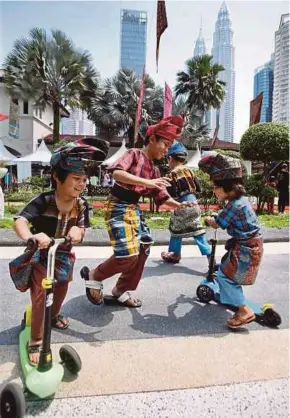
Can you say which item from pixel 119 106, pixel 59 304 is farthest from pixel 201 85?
pixel 59 304

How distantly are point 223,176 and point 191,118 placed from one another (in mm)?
25644

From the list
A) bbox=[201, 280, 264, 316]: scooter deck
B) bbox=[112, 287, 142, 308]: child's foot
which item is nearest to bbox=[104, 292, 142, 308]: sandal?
bbox=[112, 287, 142, 308]: child's foot

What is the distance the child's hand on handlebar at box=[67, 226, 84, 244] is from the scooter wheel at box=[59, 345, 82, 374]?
1.97 feet

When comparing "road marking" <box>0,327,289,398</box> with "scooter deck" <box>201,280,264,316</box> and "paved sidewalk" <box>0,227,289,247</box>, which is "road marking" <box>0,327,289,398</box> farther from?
"paved sidewalk" <box>0,227,289,247</box>

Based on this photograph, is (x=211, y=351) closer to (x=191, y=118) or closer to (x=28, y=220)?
(x=28, y=220)

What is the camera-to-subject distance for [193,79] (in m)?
27.4

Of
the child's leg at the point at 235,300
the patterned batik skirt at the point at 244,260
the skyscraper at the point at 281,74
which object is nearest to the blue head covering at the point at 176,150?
the patterned batik skirt at the point at 244,260

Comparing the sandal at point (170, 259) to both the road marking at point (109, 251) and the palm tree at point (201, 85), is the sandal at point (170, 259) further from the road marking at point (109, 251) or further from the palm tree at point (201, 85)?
the palm tree at point (201, 85)

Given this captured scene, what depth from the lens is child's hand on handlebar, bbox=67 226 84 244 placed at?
7.18ft

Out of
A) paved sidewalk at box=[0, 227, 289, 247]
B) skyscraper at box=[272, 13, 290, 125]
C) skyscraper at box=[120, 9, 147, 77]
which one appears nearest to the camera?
paved sidewalk at box=[0, 227, 289, 247]

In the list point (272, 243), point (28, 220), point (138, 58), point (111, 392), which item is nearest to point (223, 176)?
point (28, 220)

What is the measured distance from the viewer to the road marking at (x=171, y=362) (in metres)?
1.98

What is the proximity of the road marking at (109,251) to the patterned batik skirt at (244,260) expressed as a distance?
8.09 ft

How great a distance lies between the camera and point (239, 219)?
2770 mm
